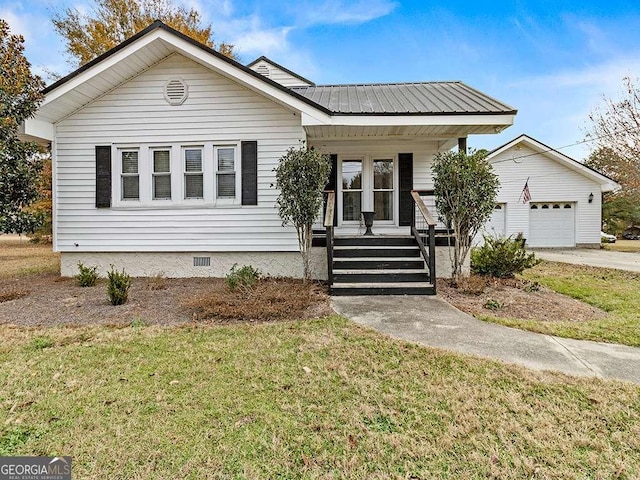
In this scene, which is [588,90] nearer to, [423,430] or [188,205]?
[188,205]

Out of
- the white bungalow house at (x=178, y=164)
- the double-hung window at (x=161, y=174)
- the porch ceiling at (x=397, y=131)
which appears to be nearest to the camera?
the porch ceiling at (x=397, y=131)

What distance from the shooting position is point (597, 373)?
3334 millimetres

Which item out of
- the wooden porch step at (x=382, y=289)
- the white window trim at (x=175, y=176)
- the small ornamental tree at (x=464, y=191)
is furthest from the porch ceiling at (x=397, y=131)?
A: the wooden porch step at (x=382, y=289)

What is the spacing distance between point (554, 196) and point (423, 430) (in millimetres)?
19133

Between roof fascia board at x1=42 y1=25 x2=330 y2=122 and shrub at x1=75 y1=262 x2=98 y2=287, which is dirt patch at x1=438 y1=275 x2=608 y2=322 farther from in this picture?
shrub at x1=75 y1=262 x2=98 y2=287

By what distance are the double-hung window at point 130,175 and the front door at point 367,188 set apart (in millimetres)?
5030

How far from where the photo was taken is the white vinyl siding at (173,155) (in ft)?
26.3

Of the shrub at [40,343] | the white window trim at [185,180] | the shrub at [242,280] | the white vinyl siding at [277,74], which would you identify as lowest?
the shrub at [40,343]

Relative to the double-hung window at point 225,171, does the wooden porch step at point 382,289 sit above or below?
below

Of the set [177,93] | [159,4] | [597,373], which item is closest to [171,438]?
[597,373]

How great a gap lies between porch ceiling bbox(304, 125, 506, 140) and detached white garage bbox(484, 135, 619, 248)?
417 inches

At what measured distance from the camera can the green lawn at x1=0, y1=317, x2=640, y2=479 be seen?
7.04 ft

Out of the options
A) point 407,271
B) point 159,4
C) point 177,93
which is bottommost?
point 407,271

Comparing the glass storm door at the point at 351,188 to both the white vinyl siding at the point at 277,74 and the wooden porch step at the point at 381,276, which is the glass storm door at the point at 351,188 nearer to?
the wooden porch step at the point at 381,276
